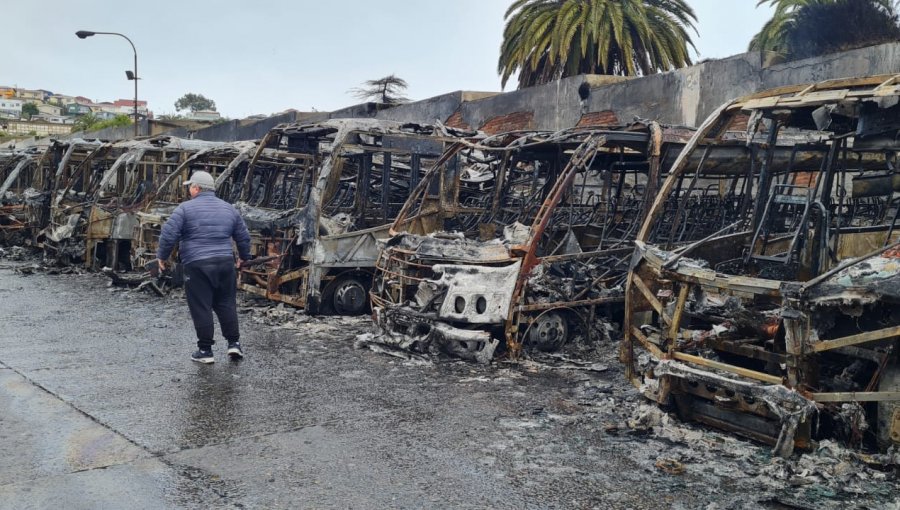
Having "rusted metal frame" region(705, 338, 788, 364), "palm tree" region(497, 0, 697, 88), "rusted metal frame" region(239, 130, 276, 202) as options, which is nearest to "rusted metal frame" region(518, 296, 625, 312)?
"rusted metal frame" region(705, 338, 788, 364)

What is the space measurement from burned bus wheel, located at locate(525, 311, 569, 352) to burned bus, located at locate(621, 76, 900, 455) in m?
0.81

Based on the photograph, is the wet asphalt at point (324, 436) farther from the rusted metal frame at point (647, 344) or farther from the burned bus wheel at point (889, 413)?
the rusted metal frame at point (647, 344)

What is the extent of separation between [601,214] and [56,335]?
19.7 feet

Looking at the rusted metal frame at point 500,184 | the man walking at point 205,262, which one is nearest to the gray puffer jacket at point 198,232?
the man walking at point 205,262

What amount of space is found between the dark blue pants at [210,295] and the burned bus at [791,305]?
3595 mm

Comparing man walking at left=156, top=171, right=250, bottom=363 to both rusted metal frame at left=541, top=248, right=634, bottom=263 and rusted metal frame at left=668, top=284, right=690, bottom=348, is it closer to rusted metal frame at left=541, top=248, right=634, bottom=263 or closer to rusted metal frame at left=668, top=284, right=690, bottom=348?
rusted metal frame at left=541, top=248, right=634, bottom=263

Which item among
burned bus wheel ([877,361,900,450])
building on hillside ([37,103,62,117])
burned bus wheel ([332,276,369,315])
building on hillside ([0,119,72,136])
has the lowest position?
burned bus wheel ([332,276,369,315])

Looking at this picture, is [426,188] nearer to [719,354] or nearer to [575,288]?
[575,288]

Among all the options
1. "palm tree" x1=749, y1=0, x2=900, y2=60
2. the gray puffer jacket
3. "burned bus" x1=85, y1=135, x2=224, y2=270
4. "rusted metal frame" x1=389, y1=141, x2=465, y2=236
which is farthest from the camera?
"palm tree" x1=749, y1=0, x2=900, y2=60

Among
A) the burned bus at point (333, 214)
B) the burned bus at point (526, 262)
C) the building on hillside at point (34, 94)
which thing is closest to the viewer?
the burned bus at point (526, 262)

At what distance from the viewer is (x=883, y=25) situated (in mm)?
14453

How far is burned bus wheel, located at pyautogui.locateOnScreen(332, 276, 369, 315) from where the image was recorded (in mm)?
9258

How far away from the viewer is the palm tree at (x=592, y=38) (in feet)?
67.5

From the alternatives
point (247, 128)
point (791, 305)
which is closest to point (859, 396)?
point (791, 305)
